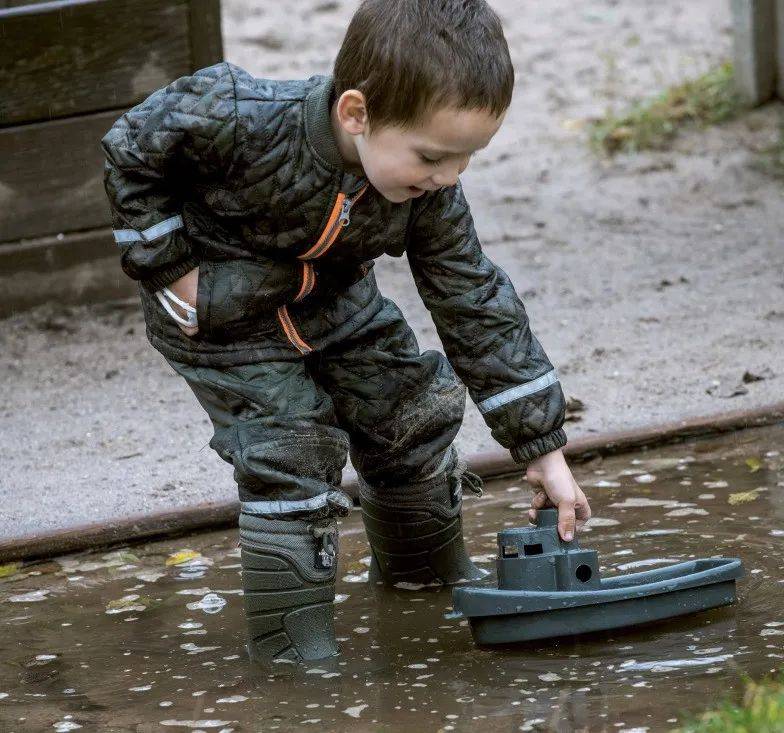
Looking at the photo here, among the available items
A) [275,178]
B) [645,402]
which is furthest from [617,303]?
[275,178]

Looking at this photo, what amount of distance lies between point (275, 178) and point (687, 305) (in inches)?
109

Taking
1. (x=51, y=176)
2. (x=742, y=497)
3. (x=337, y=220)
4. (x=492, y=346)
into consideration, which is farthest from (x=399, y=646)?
(x=51, y=176)

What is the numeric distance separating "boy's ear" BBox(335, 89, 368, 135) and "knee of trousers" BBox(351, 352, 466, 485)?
69cm

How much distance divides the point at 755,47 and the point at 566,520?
4.52 meters

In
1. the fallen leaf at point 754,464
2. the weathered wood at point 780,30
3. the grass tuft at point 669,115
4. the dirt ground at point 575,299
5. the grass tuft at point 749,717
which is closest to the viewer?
the grass tuft at point 749,717

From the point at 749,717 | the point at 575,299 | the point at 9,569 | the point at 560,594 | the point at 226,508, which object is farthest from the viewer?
the point at 575,299

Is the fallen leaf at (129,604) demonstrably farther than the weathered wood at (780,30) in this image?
No

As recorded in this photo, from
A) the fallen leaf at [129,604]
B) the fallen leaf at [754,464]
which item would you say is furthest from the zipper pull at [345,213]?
the fallen leaf at [754,464]

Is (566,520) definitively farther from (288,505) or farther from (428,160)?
(428,160)

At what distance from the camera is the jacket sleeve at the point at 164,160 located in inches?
107

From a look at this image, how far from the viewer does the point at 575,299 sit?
5.39 metres

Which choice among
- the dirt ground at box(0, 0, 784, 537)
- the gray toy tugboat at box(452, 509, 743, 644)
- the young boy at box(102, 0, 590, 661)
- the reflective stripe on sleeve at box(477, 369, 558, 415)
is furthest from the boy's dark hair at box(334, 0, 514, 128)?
the dirt ground at box(0, 0, 784, 537)

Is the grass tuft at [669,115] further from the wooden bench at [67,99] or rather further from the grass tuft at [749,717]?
the grass tuft at [749,717]

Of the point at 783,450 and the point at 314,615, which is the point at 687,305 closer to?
the point at 783,450
